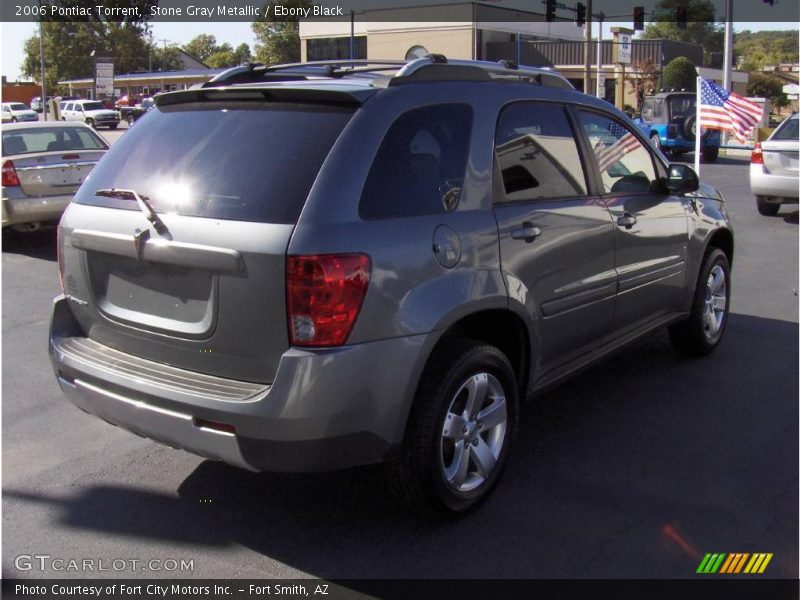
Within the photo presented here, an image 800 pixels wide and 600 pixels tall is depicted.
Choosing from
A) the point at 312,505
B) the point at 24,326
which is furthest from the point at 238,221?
the point at 24,326

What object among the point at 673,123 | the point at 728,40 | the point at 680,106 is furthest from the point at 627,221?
the point at 728,40

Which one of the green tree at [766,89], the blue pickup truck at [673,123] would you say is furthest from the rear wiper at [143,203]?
the green tree at [766,89]

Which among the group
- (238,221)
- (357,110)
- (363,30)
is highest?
(363,30)

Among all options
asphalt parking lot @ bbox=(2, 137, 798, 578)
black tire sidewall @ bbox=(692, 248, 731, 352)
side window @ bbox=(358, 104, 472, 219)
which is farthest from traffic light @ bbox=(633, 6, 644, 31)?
side window @ bbox=(358, 104, 472, 219)

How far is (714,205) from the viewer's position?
6.15 m

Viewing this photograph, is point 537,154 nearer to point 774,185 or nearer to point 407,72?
point 407,72

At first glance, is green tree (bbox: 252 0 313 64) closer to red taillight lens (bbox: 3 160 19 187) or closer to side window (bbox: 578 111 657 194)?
red taillight lens (bbox: 3 160 19 187)

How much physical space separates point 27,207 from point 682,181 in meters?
7.71

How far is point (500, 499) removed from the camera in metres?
4.07

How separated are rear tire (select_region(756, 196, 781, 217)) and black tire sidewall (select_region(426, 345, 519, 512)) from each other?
10368 millimetres

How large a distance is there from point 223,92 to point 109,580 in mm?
2050

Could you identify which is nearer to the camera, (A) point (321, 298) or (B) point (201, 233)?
(A) point (321, 298)

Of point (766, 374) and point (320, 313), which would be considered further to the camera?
point (766, 374)

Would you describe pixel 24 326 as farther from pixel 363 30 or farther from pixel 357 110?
pixel 363 30
